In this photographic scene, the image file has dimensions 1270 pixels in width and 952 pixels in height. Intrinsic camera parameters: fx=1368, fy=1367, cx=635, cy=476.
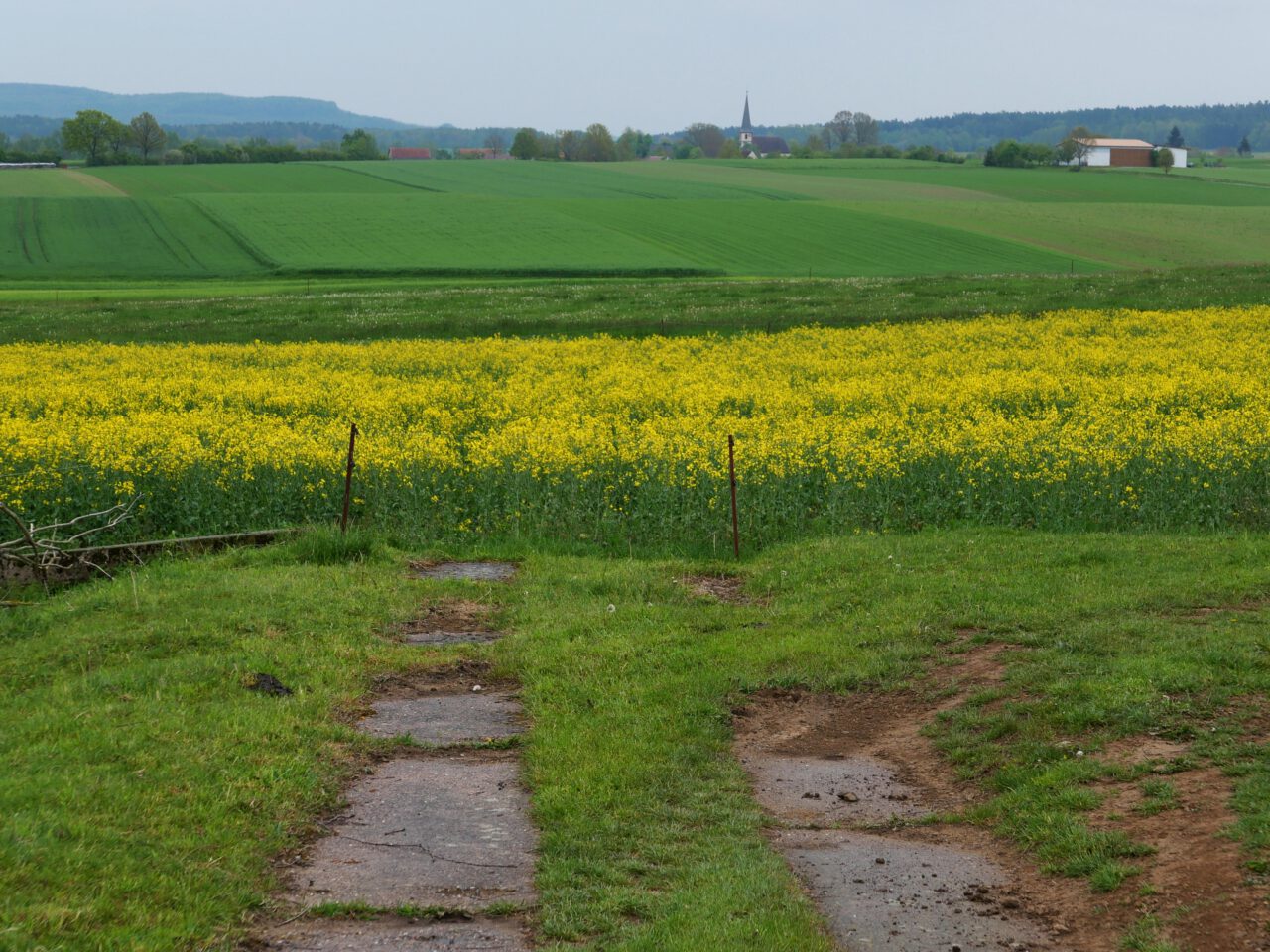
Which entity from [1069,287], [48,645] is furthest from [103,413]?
[1069,287]

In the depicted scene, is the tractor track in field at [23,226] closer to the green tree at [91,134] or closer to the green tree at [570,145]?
the green tree at [91,134]

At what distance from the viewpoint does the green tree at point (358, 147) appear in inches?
6358

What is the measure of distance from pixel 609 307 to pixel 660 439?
934 inches

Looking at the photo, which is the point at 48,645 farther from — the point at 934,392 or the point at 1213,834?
the point at 934,392

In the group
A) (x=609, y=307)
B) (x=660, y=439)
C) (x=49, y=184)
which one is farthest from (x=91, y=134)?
(x=660, y=439)

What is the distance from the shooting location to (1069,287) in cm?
4297

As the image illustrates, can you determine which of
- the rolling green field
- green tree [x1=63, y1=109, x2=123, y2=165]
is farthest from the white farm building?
green tree [x1=63, y1=109, x2=123, y2=165]

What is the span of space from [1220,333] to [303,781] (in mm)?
28925

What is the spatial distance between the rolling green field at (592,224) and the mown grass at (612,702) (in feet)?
168

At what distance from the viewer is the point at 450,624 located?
12836 mm

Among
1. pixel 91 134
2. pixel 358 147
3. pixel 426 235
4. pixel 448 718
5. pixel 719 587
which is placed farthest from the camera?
pixel 358 147

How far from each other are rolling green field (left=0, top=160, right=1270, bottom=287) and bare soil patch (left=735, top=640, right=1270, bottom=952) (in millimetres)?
55370

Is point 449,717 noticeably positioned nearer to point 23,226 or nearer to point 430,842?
point 430,842

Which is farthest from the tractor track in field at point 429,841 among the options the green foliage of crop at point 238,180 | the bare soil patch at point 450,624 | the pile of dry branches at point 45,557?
the green foliage of crop at point 238,180
